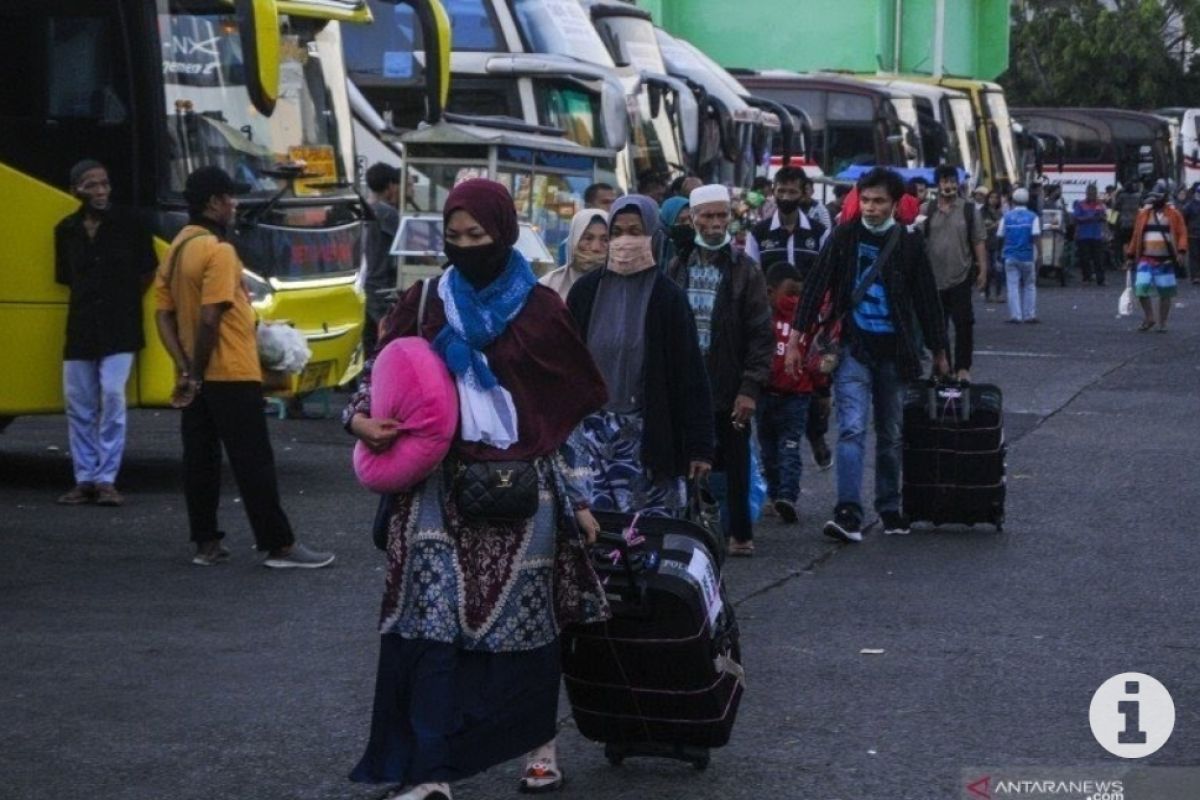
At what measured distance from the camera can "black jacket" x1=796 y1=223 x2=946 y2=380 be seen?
1177cm

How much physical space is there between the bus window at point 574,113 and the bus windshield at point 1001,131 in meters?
25.0

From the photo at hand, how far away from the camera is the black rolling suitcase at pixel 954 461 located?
1205 centimetres

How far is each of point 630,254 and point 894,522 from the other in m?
3.92

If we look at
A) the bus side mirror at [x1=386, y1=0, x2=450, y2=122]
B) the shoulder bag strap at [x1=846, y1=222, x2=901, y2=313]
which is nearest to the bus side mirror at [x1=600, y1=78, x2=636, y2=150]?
the bus side mirror at [x1=386, y1=0, x2=450, y2=122]

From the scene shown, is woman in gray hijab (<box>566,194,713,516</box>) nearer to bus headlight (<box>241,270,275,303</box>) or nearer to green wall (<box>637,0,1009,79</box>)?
bus headlight (<box>241,270,275,303</box>)

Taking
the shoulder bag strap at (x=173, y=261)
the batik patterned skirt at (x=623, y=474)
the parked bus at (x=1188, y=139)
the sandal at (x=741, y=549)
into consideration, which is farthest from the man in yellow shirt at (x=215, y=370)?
the parked bus at (x=1188, y=139)

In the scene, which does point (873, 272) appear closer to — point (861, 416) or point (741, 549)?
point (861, 416)

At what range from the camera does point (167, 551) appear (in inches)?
450

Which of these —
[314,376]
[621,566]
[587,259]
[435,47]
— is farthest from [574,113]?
[621,566]

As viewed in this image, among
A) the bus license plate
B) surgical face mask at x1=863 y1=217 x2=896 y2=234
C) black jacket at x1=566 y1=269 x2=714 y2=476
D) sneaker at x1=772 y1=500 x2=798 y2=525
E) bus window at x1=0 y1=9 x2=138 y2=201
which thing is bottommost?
sneaker at x1=772 y1=500 x2=798 y2=525

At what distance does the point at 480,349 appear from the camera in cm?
640

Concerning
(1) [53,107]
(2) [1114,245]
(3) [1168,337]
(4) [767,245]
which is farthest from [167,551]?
(2) [1114,245]

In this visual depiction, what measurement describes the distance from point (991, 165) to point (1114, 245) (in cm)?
423

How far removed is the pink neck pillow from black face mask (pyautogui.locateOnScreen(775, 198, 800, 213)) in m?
8.30
